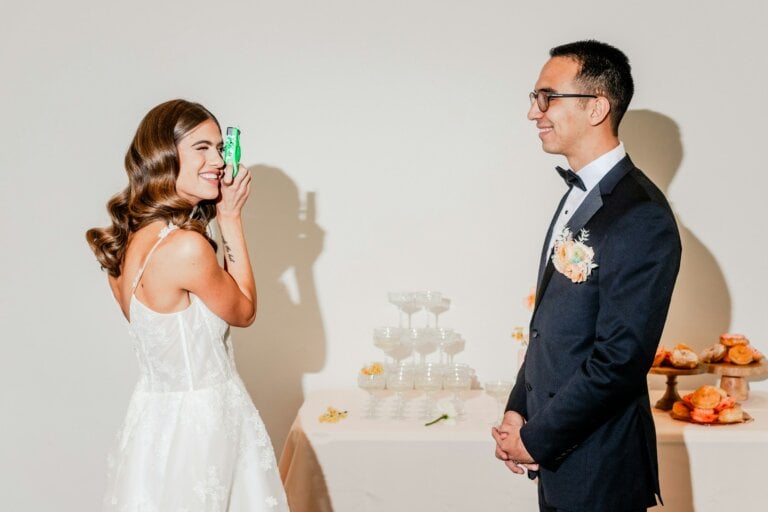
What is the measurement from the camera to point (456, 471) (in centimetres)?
279

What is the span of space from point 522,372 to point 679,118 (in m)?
1.79

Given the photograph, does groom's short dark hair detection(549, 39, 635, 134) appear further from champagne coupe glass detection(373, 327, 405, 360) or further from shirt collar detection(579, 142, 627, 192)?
champagne coupe glass detection(373, 327, 405, 360)

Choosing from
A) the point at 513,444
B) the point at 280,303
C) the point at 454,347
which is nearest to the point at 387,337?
the point at 454,347

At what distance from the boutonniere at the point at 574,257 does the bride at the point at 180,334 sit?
34.9 inches

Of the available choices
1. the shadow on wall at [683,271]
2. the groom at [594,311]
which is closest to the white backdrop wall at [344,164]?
the shadow on wall at [683,271]

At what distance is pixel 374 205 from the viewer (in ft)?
11.1

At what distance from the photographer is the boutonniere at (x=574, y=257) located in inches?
72.0

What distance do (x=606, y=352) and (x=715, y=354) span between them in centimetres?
163

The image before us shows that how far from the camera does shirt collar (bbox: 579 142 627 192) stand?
197cm

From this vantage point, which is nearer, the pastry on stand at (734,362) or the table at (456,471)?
the table at (456,471)

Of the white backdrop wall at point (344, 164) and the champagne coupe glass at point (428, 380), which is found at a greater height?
the white backdrop wall at point (344, 164)

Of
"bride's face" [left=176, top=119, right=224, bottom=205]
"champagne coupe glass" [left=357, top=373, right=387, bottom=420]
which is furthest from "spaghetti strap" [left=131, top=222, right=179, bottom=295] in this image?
"champagne coupe glass" [left=357, top=373, right=387, bottom=420]

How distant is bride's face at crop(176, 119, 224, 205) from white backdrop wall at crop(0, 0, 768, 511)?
1166mm

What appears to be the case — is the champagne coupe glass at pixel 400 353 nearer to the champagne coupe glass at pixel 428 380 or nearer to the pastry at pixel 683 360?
the champagne coupe glass at pixel 428 380
